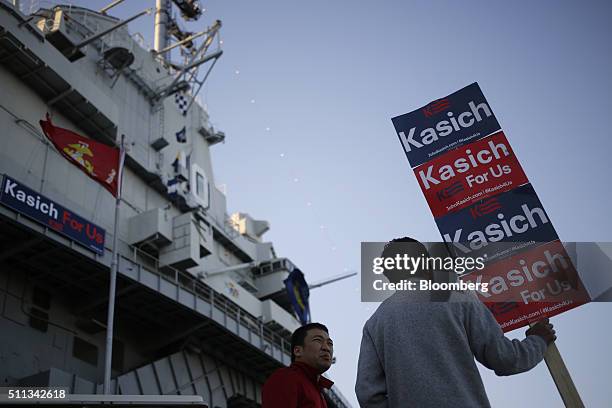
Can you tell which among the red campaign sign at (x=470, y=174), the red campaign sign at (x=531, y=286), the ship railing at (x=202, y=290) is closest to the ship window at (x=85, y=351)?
the ship railing at (x=202, y=290)

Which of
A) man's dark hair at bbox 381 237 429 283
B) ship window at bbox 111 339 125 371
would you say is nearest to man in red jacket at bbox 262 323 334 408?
man's dark hair at bbox 381 237 429 283

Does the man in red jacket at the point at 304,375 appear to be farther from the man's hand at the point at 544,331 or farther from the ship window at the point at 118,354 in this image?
the ship window at the point at 118,354

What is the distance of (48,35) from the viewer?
26.2m

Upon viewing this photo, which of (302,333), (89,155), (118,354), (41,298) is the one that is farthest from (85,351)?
(302,333)

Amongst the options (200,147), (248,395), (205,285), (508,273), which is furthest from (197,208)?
(508,273)

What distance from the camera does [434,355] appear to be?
13.3ft

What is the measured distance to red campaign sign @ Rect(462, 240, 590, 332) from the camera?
5.16 meters

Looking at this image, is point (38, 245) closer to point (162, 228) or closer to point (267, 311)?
point (162, 228)

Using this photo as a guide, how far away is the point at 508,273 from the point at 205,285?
25.5m

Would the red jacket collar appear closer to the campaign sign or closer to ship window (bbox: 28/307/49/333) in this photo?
the campaign sign

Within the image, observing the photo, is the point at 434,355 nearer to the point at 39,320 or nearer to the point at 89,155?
the point at 89,155

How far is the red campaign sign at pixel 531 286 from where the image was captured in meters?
5.16

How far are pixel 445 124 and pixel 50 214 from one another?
54.1 feet

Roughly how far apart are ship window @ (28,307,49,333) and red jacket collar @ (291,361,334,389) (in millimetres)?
18981
